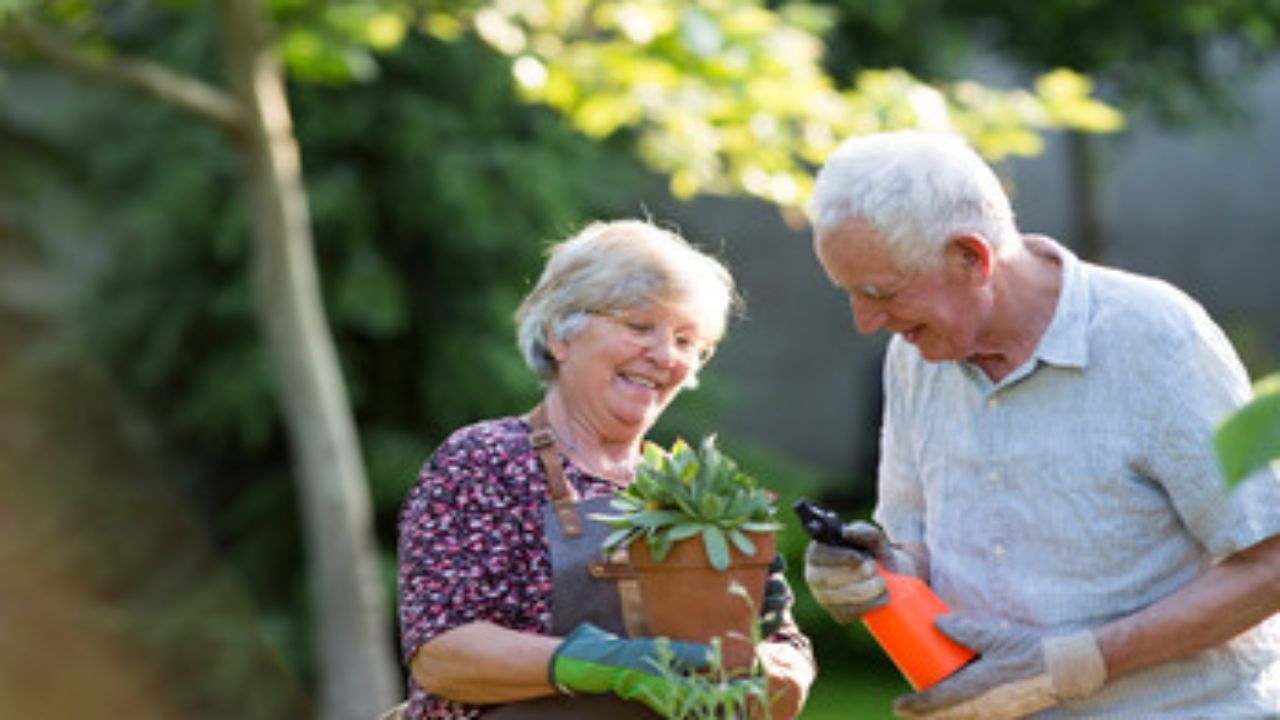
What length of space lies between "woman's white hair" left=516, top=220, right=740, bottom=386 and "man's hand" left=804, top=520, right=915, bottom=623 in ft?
1.12

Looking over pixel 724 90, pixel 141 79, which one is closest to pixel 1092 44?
pixel 724 90

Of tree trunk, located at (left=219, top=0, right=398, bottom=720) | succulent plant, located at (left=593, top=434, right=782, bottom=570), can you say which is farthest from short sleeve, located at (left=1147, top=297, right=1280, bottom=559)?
tree trunk, located at (left=219, top=0, right=398, bottom=720)

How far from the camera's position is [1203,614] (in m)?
2.29

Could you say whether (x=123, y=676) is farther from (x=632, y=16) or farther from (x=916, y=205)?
(x=916, y=205)

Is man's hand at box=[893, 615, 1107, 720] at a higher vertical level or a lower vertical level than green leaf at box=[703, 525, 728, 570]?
lower

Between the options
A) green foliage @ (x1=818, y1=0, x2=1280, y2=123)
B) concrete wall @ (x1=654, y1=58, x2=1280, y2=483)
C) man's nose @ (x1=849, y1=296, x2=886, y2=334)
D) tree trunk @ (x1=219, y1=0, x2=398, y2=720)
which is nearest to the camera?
man's nose @ (x1=849, y1=296, x2=886, y2=334)

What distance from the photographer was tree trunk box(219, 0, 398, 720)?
5.91 meters

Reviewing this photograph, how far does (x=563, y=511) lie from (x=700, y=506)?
0.89 ft

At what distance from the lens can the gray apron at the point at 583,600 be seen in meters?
2.38

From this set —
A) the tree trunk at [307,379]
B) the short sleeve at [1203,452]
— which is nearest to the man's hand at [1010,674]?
the short sleeve at [1203,452]

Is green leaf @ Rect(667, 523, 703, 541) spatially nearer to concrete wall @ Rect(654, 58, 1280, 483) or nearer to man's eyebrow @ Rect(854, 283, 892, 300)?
man's eyebrow @ Rect(854, 283, 892, 300)

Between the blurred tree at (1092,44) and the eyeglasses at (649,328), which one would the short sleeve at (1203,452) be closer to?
the eyeglasses at (649,328)

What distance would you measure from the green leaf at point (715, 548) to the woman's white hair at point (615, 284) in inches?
16.2

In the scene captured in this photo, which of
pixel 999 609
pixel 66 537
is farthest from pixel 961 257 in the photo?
pixel 66 537
